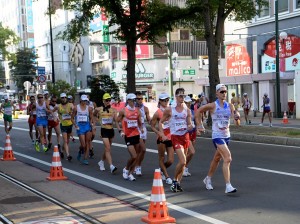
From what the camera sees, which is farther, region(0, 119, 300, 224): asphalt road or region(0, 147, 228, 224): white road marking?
region(0, 119, 300, 224): asphalt road

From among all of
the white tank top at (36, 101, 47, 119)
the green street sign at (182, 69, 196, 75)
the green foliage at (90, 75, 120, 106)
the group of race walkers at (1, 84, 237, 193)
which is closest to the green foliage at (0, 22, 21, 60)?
the green street sign at (182, 69, 196, 75)

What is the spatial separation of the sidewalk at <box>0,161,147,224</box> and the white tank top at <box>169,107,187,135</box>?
1751 millimetres

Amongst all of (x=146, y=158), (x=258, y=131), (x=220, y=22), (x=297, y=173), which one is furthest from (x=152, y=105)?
(x=297, y=173)

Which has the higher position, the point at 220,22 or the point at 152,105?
the point at 220,22

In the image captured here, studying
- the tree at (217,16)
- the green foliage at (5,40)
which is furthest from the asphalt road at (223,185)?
the green foliage at (5,40)

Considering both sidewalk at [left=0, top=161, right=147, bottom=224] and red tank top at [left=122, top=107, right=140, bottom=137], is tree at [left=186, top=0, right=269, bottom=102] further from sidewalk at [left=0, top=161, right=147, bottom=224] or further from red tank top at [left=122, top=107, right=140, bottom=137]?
sidewalk at [left=0, top=161, right=147, bottom=224]

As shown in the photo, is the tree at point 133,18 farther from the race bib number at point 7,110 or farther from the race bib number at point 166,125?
the race bib number at point 166,125

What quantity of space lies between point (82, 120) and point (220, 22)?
465 inches

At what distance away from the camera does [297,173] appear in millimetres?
10148

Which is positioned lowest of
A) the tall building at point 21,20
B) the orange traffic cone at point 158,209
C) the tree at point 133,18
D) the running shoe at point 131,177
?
the running shoe at point 131,177

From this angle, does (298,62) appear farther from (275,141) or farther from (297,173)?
(297,173)

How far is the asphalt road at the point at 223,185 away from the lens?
279 inches

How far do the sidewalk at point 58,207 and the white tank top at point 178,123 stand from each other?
5.75 feet

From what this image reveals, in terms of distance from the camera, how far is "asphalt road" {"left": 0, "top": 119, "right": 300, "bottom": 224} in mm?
→ 7082
